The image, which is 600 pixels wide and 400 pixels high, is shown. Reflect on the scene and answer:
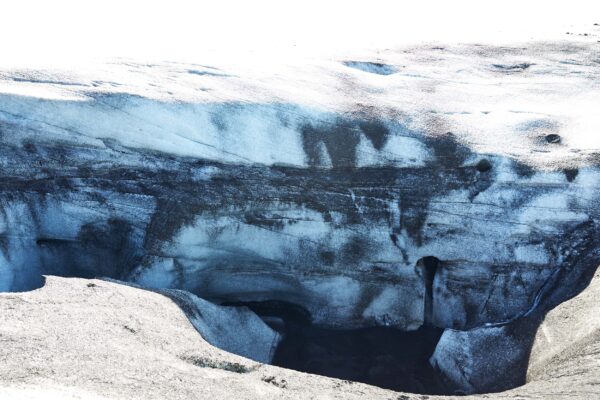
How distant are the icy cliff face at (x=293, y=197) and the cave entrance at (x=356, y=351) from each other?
167 mm

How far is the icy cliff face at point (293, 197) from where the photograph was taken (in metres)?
10.7

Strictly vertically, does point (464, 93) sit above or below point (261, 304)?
above

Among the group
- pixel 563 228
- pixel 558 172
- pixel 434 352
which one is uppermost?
pixel 558 172

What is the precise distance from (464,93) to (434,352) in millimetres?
4512

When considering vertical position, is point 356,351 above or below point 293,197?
below

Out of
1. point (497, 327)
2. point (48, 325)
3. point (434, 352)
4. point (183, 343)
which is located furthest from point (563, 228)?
point (48, 325)

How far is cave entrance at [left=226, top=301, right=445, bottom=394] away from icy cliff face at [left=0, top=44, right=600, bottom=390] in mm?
167

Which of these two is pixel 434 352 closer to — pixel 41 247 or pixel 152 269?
pixel 152 269

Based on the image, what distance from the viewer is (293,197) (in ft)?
36.6

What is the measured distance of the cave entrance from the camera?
10.7 metres

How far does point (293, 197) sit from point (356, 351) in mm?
2505

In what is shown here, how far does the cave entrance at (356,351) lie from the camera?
10.7m

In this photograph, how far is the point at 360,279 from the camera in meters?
11.4

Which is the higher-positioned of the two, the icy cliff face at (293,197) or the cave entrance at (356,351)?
A: the icy cliff face at (293,197)
